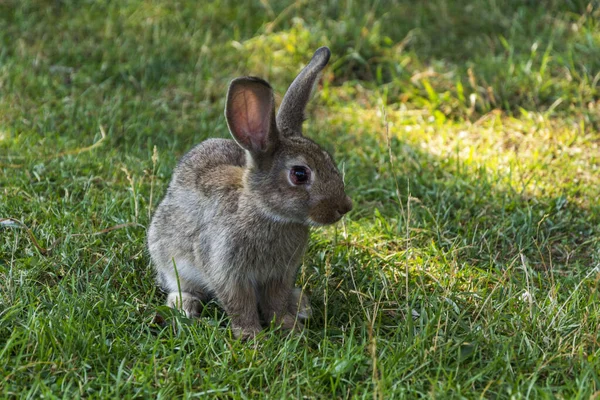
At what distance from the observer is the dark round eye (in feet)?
12.4

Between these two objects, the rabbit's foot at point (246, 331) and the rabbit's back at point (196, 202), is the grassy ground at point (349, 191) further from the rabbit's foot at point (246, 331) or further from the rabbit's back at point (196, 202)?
the rabbit's back at point (196, 202)

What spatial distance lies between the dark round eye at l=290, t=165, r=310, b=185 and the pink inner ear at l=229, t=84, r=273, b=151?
19cm

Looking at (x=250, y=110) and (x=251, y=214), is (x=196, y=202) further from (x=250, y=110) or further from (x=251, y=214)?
(x=250, y=110)

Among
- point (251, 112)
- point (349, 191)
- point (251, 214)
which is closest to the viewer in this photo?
point (251, 112)

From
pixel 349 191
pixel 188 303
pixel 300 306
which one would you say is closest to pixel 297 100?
pixel 300 306

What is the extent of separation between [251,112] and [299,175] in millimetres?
338

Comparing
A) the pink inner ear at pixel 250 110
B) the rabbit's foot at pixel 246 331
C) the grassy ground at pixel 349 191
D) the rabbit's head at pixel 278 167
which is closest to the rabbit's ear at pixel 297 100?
the rabbit's head at pixel 278 167

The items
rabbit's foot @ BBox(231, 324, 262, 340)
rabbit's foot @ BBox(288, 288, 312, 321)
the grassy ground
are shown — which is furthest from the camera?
rabbit's foot @ BBox(288, 288, 312, 321)

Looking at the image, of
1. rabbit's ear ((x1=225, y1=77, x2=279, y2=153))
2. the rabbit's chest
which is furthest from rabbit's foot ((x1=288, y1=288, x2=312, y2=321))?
rabbit's ear ((x1=225, y1=77, x2=279, y2=153))

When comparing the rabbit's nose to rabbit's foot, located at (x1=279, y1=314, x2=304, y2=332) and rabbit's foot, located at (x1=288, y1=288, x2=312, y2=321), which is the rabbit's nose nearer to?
rabbit's foot, located at (x1=288, y1=288, x2=312, y2=321)

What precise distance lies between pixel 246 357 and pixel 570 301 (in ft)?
4.95

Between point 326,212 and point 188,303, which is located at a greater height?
point 326,212

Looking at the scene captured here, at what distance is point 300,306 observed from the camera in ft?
13.1

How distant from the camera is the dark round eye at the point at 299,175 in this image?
377 centimetres
